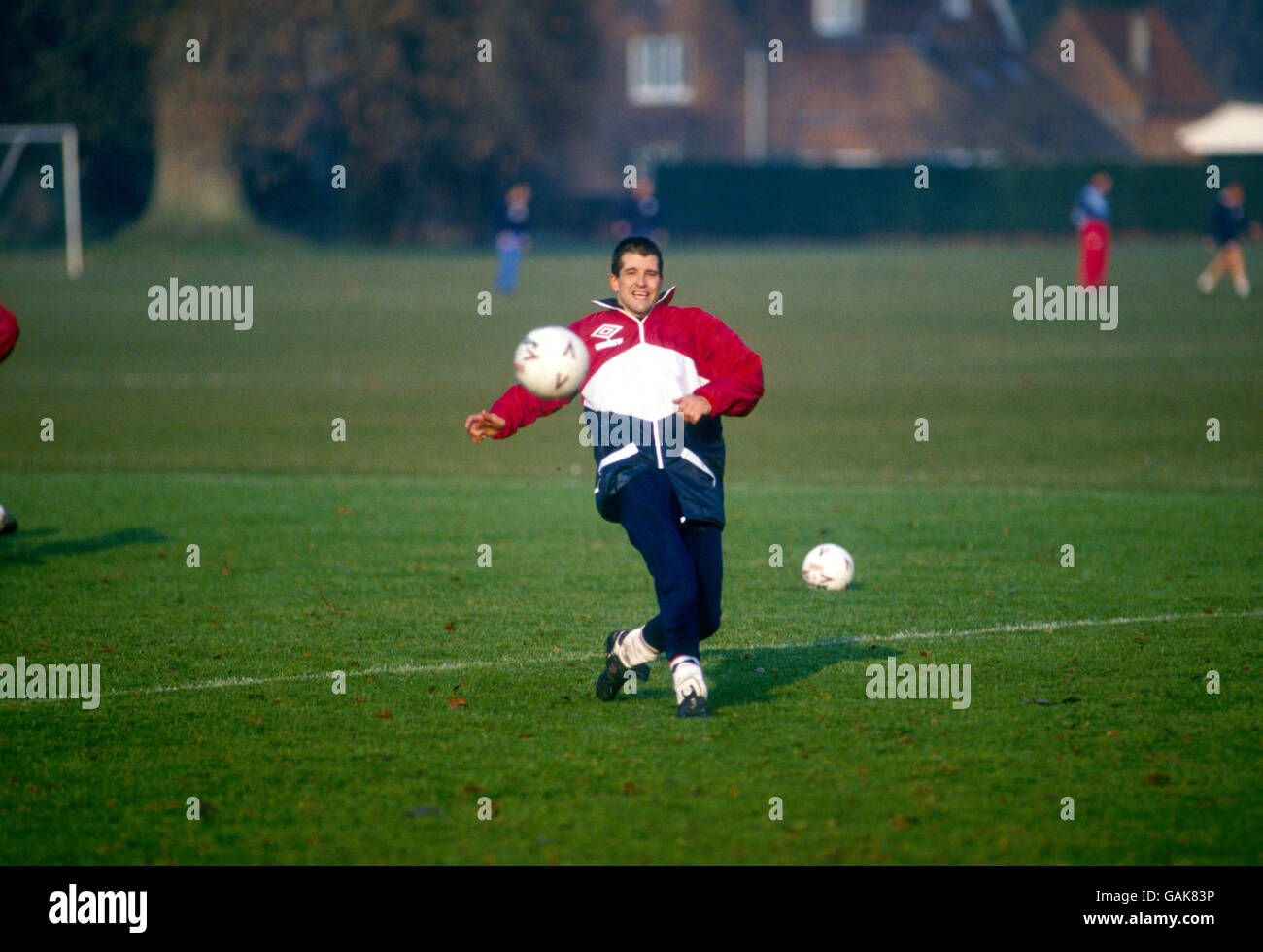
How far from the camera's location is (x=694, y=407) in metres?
6.23

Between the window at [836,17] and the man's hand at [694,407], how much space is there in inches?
2623

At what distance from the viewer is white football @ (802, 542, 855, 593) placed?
369 inches

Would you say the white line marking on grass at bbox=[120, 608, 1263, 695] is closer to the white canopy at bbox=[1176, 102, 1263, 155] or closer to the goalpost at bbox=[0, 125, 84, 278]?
the goalpost at bbox=[0, 125, 84, 278]

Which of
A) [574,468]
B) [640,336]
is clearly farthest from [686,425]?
[574,468]

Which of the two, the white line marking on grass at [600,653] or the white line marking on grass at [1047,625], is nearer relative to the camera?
the white line marking on grass at [600,653]

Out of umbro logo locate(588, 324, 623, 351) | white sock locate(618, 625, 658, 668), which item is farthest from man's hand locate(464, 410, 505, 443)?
white sock locate(618, 625, 658, 668)

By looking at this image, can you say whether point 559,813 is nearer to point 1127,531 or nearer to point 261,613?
point 261,613

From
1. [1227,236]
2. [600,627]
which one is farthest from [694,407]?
[1227,236]

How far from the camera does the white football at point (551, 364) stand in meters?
6.37

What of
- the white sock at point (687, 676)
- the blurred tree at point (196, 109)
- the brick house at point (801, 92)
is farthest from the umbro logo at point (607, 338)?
the brick house at point (801, 92)

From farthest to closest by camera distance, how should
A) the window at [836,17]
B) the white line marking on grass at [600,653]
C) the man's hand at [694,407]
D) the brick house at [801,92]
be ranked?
the window at [836,17] → the brick house at [801,92] → the white line marking on grass at [600,653] → the man's hand at [694,407]

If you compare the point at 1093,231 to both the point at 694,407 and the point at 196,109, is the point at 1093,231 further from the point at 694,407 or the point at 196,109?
the point at 196,109

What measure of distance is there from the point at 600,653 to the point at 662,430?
5.56 ft

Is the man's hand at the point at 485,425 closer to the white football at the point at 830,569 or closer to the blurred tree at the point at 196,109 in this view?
the white football at the point at 830,569
